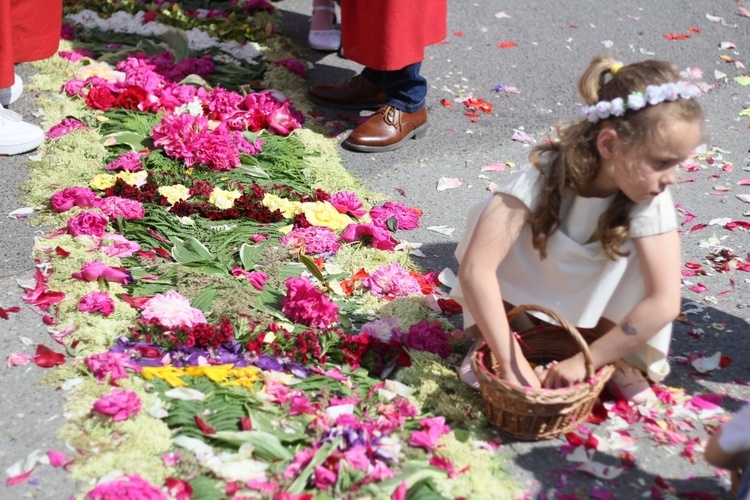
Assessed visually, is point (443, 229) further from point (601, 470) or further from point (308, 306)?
point (601, 470)

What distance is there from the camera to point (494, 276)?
252 cm

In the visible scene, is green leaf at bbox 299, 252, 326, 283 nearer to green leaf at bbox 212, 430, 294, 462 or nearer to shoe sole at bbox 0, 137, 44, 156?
green leaf at bbox 212, 430, 294, 462

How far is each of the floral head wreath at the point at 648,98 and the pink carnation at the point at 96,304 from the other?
166 cm

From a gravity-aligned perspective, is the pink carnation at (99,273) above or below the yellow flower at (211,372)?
below

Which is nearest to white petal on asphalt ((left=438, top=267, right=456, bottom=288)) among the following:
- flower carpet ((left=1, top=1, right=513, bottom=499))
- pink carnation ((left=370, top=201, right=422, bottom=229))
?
flower carpet ((left=1, top=1, right=513, bottom=499))

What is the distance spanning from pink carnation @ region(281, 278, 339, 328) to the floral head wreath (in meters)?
1.09

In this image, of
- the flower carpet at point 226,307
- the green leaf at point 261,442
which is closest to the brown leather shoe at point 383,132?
the flower carpet at point 226,307

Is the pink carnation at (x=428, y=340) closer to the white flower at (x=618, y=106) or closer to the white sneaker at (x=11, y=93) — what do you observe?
the white flower at (x=618, y=106)

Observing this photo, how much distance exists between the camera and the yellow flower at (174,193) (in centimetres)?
360

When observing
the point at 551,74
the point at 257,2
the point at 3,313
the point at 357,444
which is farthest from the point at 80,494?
the point at 257,2

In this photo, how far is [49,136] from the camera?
4.09 metres

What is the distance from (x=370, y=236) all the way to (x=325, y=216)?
0.71 feet

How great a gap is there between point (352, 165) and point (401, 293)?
3.60ft

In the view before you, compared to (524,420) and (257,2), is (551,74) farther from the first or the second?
(524,420)
